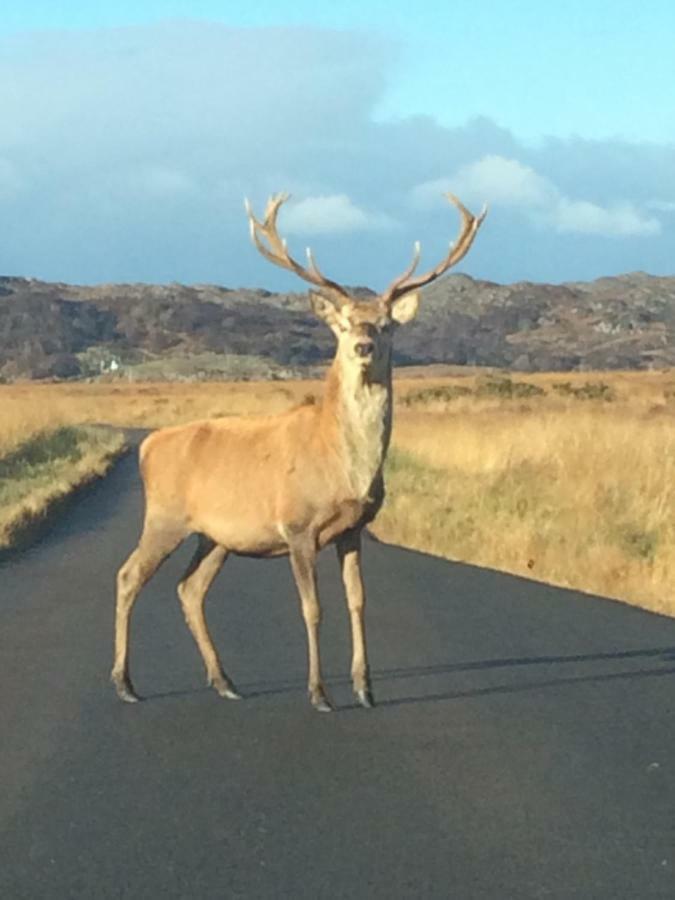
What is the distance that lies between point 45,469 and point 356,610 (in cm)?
2167

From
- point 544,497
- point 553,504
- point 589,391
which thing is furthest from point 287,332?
point 553,504

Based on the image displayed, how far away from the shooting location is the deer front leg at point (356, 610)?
10.2 meters

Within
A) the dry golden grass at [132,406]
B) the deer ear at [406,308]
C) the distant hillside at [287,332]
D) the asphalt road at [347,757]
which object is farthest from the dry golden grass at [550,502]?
the distant hillside at [287,332]

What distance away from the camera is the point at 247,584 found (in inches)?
627

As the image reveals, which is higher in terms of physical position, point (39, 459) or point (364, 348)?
point (364, 348)

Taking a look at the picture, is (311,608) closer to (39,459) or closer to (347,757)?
(347,757)

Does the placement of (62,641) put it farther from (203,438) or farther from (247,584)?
(247,584)

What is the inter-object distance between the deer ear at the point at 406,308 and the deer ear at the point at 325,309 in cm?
44

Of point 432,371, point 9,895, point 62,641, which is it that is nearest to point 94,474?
point 62,641

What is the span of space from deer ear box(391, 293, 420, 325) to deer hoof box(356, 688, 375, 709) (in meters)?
2.08

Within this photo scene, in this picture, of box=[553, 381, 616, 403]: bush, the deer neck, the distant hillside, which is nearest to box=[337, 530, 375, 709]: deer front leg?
the deer neck

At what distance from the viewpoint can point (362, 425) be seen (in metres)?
10.4

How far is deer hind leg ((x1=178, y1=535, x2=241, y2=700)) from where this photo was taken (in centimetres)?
1082

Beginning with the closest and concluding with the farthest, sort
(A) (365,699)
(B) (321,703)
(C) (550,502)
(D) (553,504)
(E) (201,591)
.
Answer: (B) (321,703), (A) (365,699), (E) (201,591), (D) (553,504), (C) (550,502)
